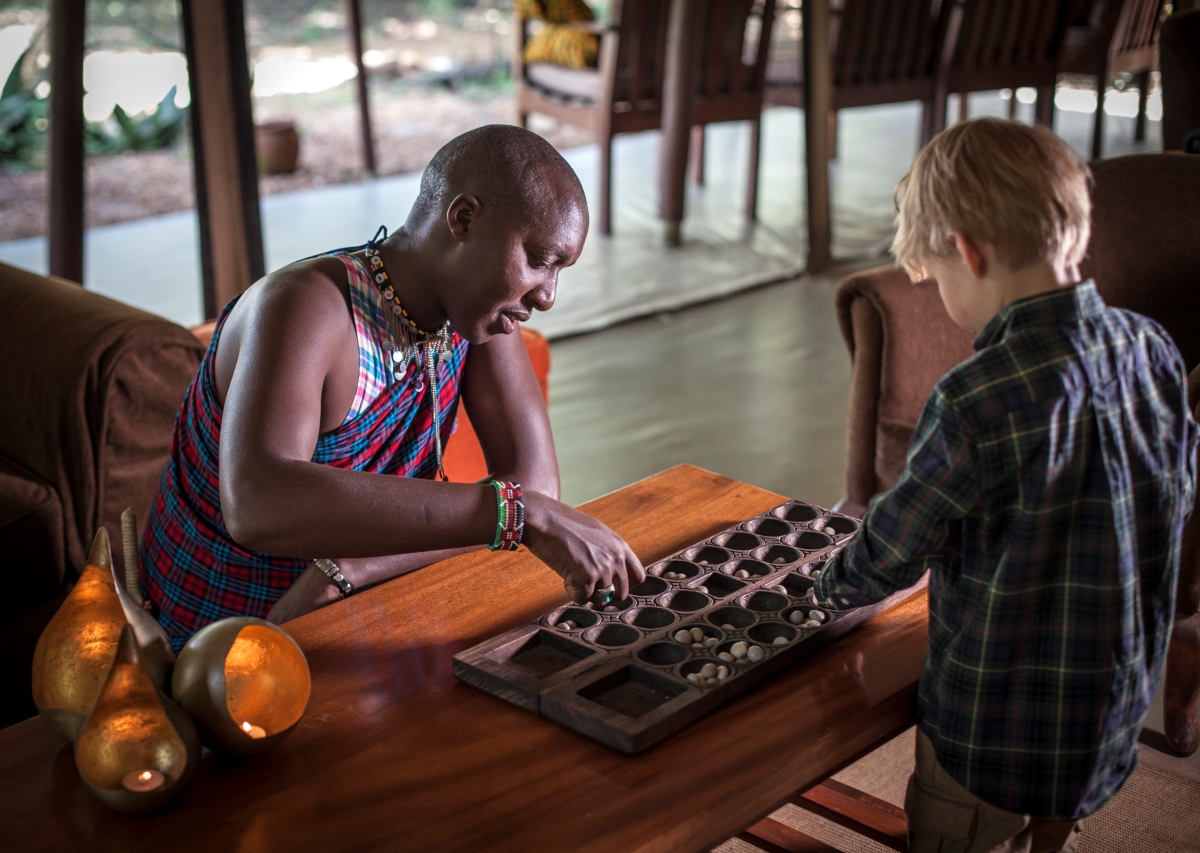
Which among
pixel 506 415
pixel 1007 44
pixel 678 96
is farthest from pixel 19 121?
pixel 506 415

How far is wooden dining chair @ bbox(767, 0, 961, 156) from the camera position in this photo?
4.80 meters

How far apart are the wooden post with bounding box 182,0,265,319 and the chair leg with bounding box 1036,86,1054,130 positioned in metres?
3.86

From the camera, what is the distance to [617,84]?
187 inches

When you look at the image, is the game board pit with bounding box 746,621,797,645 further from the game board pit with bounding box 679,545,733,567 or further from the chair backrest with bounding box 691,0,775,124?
the chair backrest with bounding box 691,0,775,124

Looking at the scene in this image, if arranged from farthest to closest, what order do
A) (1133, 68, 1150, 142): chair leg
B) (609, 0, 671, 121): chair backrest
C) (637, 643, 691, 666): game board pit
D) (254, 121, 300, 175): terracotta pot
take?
(1133, 68, 1150, 142): chair leg, (254, 121, 300, 175): terracotta pot, (609, 0, 671, 121): chair backrest, (637, 643, 691, 666): game board pit

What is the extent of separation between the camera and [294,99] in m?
8.26

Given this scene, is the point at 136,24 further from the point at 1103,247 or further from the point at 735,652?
the point at 735,652

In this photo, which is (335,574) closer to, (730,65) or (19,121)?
(730,65)

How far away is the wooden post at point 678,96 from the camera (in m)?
4.61

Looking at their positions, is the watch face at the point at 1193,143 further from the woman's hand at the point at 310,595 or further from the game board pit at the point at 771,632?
the woman's hand at the point at 310,595

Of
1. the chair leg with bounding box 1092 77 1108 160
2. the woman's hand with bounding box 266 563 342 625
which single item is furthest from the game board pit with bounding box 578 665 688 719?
the chair leg with bounding box 1092 77 1108 160

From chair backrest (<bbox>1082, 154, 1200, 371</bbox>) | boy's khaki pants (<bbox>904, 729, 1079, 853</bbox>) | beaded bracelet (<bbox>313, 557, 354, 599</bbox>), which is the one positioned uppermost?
chair backrest (<bbox>1082, 154, 1200, 371</bbox>)

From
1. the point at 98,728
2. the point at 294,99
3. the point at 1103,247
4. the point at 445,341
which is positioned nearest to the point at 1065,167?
the point at 445,341

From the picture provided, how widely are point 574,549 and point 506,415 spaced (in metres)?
0.37
